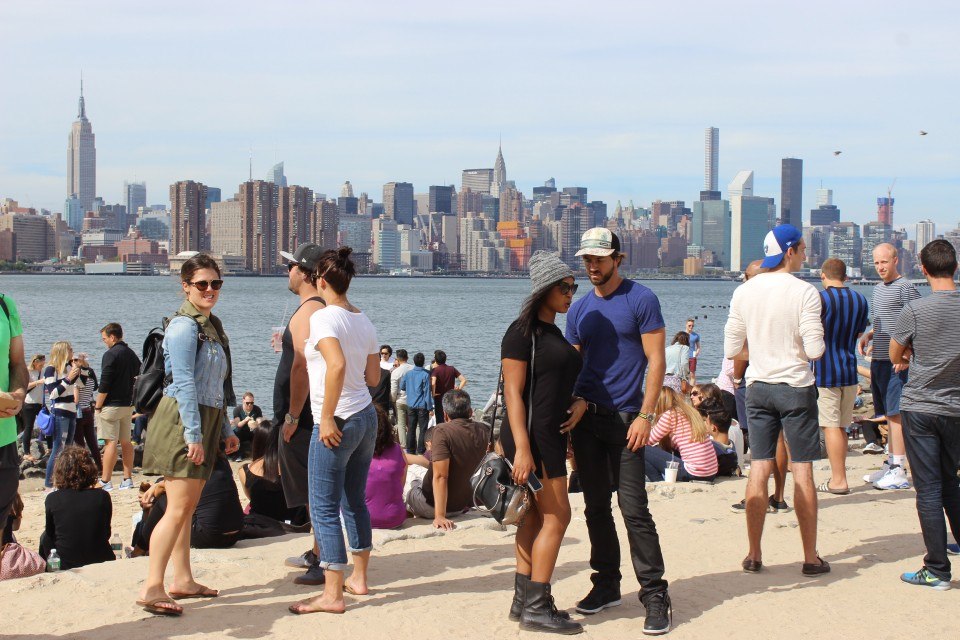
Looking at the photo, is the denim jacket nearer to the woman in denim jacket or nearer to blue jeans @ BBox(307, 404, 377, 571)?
the woman in denim jacket

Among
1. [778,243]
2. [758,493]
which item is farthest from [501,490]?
[778,243]

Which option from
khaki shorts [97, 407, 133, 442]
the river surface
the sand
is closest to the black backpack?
the sand

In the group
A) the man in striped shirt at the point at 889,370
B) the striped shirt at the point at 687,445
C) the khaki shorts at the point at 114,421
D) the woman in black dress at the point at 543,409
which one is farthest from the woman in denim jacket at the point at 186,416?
the khaki shorts at the point at 114,421

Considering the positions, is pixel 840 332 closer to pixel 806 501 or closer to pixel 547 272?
pixel 806 501

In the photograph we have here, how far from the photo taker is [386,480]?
7.22m

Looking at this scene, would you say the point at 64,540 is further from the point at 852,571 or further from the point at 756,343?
the point at 852,571

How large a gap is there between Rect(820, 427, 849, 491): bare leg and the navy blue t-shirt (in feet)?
11.1

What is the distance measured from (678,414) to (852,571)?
3251 mm

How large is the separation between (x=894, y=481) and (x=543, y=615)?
450 cm

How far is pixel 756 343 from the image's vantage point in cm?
574

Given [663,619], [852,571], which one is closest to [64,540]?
[663,619]

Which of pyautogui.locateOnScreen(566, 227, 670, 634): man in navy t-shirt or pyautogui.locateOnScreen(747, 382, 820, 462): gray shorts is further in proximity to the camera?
pyautogui.locateOnScreen(747, 382, 820, 462): gray shorts

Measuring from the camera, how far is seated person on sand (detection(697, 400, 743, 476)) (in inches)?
367

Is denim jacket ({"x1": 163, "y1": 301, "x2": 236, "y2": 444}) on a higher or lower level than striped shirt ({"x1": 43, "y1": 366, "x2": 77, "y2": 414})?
higher
